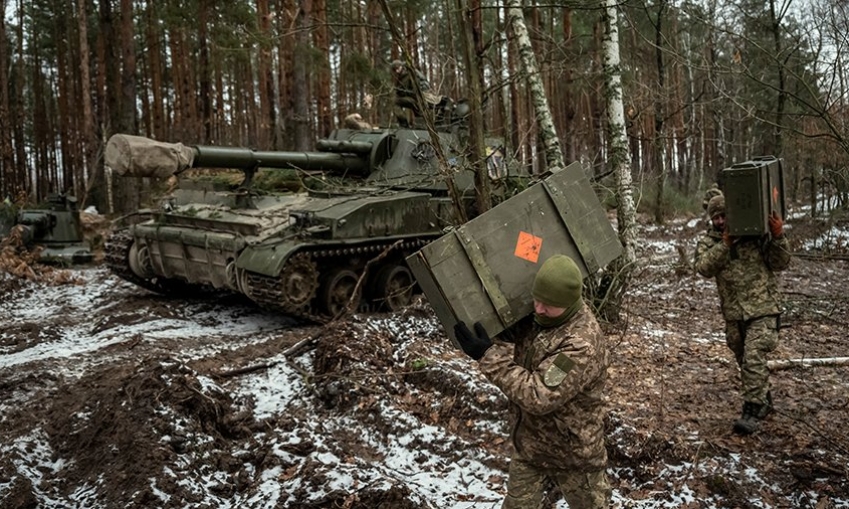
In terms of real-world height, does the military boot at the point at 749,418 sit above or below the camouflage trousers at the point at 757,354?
below

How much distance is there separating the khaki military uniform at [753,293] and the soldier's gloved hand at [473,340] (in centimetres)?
254

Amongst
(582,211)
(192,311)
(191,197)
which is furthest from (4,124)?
(582,211)

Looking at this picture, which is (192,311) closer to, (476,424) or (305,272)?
(305,272)

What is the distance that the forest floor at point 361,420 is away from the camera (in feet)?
14.7

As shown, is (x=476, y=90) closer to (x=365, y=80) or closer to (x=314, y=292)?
(x=314, y=292)

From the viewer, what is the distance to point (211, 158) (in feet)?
29.7

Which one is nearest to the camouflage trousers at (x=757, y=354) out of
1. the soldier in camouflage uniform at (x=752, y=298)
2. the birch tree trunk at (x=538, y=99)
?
the soldier in camouflage uniform at (x=752, y=298)

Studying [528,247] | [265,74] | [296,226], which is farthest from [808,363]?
[265,74]

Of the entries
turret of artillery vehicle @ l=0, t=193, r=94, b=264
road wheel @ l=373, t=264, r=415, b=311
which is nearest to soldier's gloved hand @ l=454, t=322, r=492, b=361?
road wheel @ l=373, t=264, r=415, b=311

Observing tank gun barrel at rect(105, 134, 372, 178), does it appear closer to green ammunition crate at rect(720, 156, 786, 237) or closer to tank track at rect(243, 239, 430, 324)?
tank track at rect(243, 239, 430, 324)

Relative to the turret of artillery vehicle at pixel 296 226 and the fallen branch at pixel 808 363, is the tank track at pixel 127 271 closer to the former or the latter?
the turret of artillery vehicle at pixel 296 226

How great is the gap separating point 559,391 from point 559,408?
0.60 ft

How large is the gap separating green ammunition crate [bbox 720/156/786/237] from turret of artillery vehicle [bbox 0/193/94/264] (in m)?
12.9

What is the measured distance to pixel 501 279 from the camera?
3.47 meters
